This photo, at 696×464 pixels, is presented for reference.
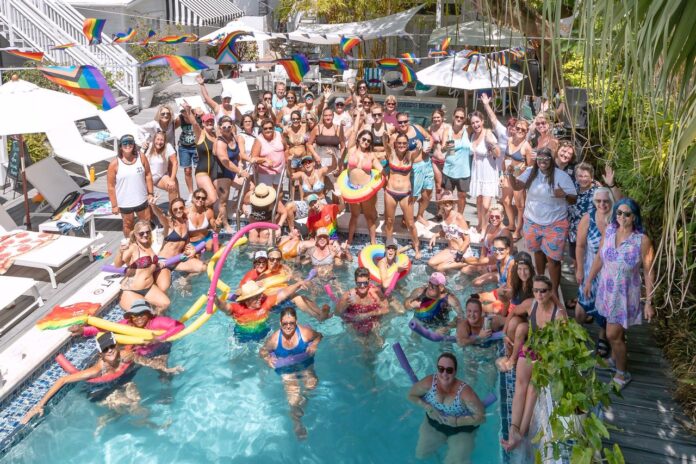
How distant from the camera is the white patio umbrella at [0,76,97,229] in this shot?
831cm

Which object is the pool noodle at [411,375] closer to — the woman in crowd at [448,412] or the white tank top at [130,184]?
the woman in crowd at [448,412]

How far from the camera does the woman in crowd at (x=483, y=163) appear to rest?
9406 millimetres

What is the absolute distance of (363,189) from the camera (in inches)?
365

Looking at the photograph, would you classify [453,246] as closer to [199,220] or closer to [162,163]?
[199,220]

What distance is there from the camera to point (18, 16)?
17938 millimetres

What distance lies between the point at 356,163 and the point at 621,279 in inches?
184

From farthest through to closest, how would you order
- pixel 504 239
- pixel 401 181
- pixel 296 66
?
pixel 296 66 → pixel 401 181 → pixel 504 239

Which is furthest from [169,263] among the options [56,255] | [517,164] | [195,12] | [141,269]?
[195,12]

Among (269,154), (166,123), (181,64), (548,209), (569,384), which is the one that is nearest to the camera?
(569,384)

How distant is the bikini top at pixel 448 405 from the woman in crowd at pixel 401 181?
12.2 ft

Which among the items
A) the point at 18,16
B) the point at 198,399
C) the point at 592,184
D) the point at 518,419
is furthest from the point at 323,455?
the point at 18,16

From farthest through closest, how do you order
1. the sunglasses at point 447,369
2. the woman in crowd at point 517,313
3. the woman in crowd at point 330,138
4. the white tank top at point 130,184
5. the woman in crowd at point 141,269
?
the woman in crowd at point 330,138, the white tank top at point 130,184, the woman in crowd at point 141,269, the woman in crowd at point 517,313, the sunglasses at point 447,369

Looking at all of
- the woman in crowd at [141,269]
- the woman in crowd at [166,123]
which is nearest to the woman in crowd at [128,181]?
the woman in crowd at [166,123]

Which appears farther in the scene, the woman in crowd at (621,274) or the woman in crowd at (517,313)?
the woman in crowd at (517,313)
